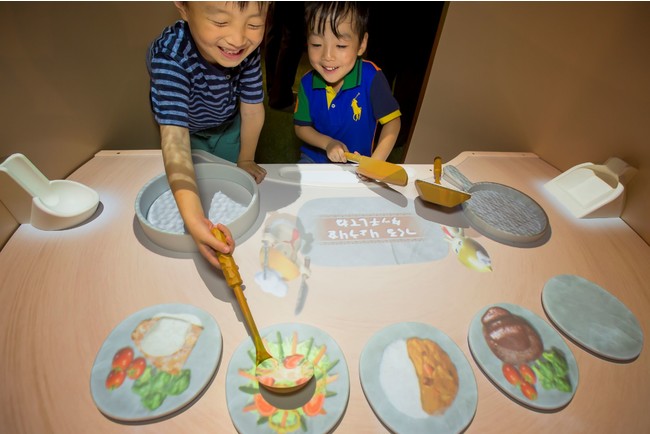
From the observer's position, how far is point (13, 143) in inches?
26.0

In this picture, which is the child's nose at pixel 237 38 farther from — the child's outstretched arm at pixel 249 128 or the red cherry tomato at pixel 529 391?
the red cherry tomato at pixel 529 391

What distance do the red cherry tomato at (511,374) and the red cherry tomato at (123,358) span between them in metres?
0.53

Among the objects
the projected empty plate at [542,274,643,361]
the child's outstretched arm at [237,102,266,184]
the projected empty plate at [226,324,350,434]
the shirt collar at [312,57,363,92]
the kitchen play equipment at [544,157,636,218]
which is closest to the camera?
the projected empty plate at [226,324,350,434]

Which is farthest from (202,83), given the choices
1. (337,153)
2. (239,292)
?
(239,292)

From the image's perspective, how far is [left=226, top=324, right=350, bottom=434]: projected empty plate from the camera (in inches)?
16.4

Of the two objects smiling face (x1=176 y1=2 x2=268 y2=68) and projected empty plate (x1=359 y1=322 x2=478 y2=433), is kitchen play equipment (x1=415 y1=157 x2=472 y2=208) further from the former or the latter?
smiling face (x1=176 y1=2 x2=268 y2=68)

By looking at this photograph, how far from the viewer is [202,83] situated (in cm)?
76

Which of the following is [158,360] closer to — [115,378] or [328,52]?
[115,378]

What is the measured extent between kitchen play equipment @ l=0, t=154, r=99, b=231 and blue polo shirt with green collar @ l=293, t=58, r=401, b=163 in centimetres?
65

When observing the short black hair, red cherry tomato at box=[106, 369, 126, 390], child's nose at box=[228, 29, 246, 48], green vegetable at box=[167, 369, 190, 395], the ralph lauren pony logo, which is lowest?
red cherry tomato at box=[106, 369, 126, 390]

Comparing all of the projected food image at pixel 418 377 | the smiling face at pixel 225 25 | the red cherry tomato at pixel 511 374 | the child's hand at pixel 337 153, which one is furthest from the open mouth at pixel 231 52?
the red cherry tomato at pixel 511 374

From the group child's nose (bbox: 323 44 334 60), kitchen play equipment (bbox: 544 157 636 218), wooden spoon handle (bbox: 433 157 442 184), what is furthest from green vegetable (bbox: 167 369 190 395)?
kitchen play equipment (bbox: 544 157 636 218)

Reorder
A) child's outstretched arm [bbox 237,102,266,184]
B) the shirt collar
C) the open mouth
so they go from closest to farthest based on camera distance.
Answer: the open mouth < child's outstretched arm [bbox 237,102,266,184] < the shirt collar

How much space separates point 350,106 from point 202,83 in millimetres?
456
